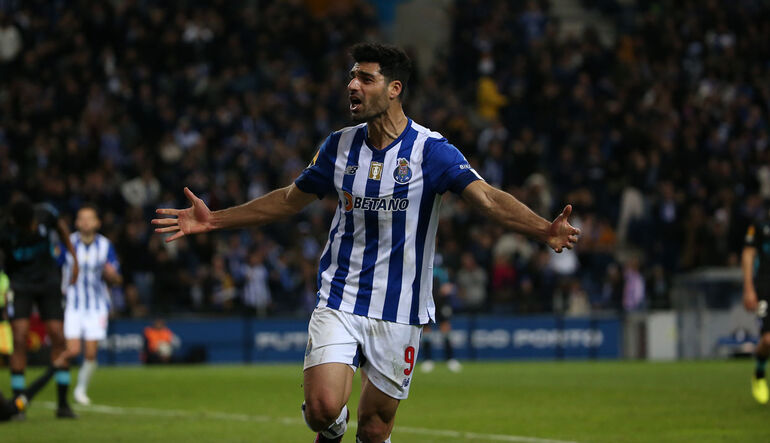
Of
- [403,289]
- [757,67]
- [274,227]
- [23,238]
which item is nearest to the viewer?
[403,289]

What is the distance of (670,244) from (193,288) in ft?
35.5

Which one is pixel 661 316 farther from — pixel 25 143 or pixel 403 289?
pixel 403 289

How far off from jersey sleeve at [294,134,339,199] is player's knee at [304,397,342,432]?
4.04ft

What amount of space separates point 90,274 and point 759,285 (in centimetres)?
813

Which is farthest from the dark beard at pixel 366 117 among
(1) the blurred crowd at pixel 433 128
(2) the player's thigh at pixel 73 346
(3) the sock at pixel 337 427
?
(1) the blurred crowd at pixel 433 128

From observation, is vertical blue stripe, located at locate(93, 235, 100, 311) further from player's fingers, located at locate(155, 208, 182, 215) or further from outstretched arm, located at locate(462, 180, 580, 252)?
outstretched arm, located at locate(462, 180, 580, 252)

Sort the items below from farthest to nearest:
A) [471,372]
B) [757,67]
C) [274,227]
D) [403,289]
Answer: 1. [757,67]
2. [274,227]
3. [471,372]
4. [403,289]

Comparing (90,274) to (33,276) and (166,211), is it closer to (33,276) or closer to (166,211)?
(33,276)

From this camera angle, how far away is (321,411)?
6.73m

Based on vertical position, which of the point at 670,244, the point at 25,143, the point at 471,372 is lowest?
the point at 471,372

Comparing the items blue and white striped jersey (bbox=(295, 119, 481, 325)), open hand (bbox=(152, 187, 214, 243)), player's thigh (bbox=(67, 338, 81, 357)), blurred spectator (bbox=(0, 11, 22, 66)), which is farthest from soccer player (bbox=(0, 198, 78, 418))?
blurred spectator (bbox=(0, 11, 22, 66))

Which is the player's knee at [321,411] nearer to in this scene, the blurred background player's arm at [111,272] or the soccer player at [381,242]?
the soccer player at [381,242]

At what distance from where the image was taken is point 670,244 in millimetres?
28109

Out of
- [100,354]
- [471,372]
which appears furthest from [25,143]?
[471,372]
